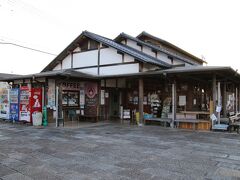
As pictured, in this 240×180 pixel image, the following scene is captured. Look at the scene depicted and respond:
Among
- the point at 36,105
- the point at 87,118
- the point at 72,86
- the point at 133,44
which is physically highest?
the point at 133,44

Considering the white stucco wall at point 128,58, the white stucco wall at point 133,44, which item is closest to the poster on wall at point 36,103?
the white stucco wall at point 128,58

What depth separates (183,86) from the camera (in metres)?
13.8

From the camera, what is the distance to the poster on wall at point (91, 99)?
532 inches

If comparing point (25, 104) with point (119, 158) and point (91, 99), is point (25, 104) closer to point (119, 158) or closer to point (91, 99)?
point (91, 99)

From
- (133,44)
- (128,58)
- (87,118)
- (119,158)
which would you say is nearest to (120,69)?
(128,58)

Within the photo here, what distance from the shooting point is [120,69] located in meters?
13.0

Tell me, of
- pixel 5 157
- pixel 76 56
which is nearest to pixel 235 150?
pixel 5 157

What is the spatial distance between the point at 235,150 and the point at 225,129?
3476 mm

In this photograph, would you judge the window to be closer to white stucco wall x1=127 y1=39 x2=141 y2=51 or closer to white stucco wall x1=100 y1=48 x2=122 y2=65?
white stucco wall x1=100 y1=48 x2=122 y2=65

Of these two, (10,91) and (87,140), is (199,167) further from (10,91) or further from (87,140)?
(10,91)

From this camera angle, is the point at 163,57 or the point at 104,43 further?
the point at 163,57

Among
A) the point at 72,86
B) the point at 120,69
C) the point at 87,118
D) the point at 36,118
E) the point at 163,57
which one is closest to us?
the point at 36,118

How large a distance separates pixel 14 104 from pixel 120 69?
6.57m

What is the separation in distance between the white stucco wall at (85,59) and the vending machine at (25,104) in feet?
13.4
